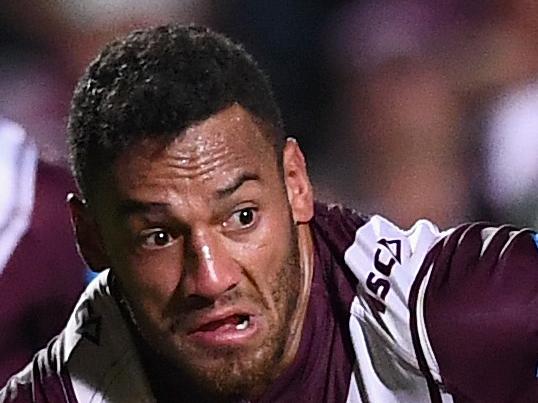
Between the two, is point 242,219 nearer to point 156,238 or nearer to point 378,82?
point 156,238

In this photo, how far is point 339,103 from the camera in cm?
111

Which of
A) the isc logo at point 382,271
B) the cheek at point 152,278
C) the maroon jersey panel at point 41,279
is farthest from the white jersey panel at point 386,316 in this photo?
the maroon jersey panel at point 41,279

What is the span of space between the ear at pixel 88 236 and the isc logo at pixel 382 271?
154 mm

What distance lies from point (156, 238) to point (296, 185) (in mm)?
98

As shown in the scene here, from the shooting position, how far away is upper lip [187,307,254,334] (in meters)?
0.66

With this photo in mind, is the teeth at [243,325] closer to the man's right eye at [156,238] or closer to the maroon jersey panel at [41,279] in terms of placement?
the man's right eye at [156,238]

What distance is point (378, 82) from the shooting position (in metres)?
1.09

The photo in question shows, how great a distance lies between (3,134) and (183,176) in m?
0.37

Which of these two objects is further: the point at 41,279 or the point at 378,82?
the point at 378,82

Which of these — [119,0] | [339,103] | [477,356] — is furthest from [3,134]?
[477,356]

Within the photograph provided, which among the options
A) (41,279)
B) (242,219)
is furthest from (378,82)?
(242,219)

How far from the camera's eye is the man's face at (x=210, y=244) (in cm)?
66

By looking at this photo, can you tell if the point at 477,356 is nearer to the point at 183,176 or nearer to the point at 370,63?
the point at 183,176

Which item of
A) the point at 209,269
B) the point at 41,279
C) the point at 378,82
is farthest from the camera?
the point at 378,82
